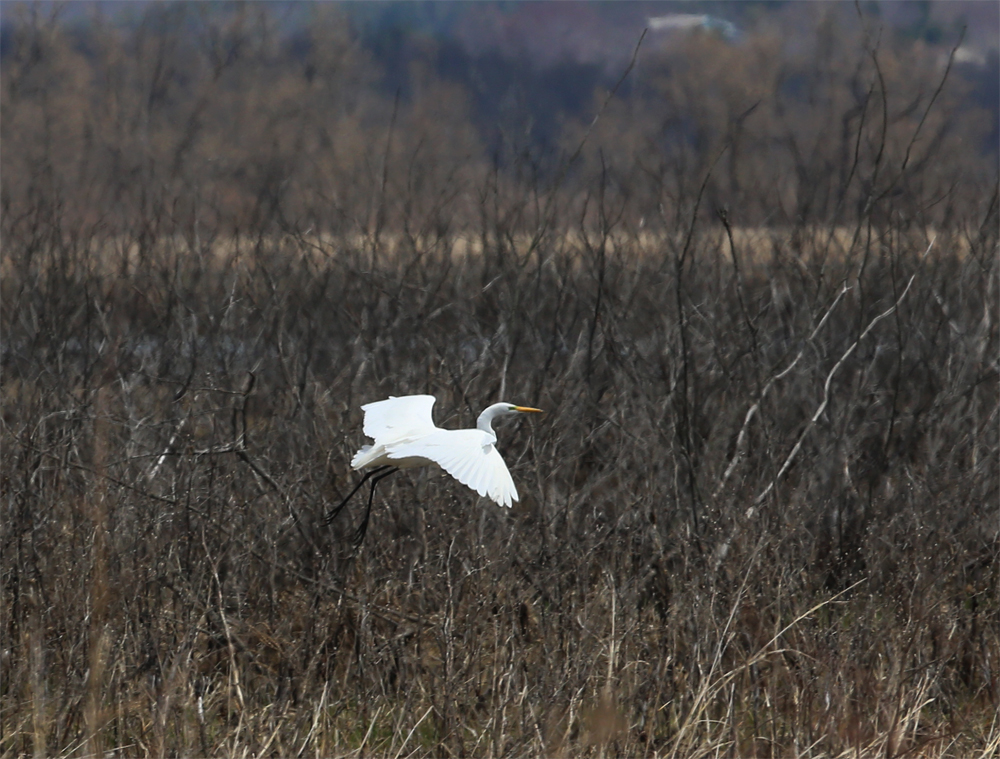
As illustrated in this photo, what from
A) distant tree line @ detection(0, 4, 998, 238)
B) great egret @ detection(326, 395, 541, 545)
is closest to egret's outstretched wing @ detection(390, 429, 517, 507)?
great egret @ detection(326, 395, 541, 545)

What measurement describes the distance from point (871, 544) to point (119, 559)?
2.59m

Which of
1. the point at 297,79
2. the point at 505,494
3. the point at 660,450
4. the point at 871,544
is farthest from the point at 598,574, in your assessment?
the point at 297,79

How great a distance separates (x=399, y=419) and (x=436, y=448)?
417mm

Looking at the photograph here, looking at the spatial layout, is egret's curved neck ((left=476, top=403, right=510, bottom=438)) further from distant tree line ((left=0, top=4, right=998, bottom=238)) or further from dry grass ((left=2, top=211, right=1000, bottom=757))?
distant tree line ((left=0, top=4, right=998, bottom=238))

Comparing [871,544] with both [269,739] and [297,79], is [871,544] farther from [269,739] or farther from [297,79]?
[297,79]

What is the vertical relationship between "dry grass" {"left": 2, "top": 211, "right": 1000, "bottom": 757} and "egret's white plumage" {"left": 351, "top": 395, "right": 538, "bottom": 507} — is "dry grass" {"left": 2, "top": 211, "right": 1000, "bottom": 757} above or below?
below

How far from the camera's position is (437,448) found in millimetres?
2992

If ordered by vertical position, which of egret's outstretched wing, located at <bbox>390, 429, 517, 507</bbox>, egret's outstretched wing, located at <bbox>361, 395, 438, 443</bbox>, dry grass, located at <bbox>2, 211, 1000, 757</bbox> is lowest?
dry grass, located at <bbox>2, 211, 1000, 757</bbox>

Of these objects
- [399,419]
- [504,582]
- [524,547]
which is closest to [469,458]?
[399,419]

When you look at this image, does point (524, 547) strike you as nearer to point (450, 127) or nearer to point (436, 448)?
point (436, 448)

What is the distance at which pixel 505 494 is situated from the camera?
2883mm

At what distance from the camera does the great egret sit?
2.88m

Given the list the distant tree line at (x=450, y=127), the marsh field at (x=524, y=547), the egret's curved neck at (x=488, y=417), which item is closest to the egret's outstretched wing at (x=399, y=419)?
the egret's curved neck at (x=488, y=417)

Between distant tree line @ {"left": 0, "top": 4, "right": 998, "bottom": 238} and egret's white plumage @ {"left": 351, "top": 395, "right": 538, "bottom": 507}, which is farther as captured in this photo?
distant tree line @ {"left": 0, "top": 4, "right": 998, "bottom": 238}
